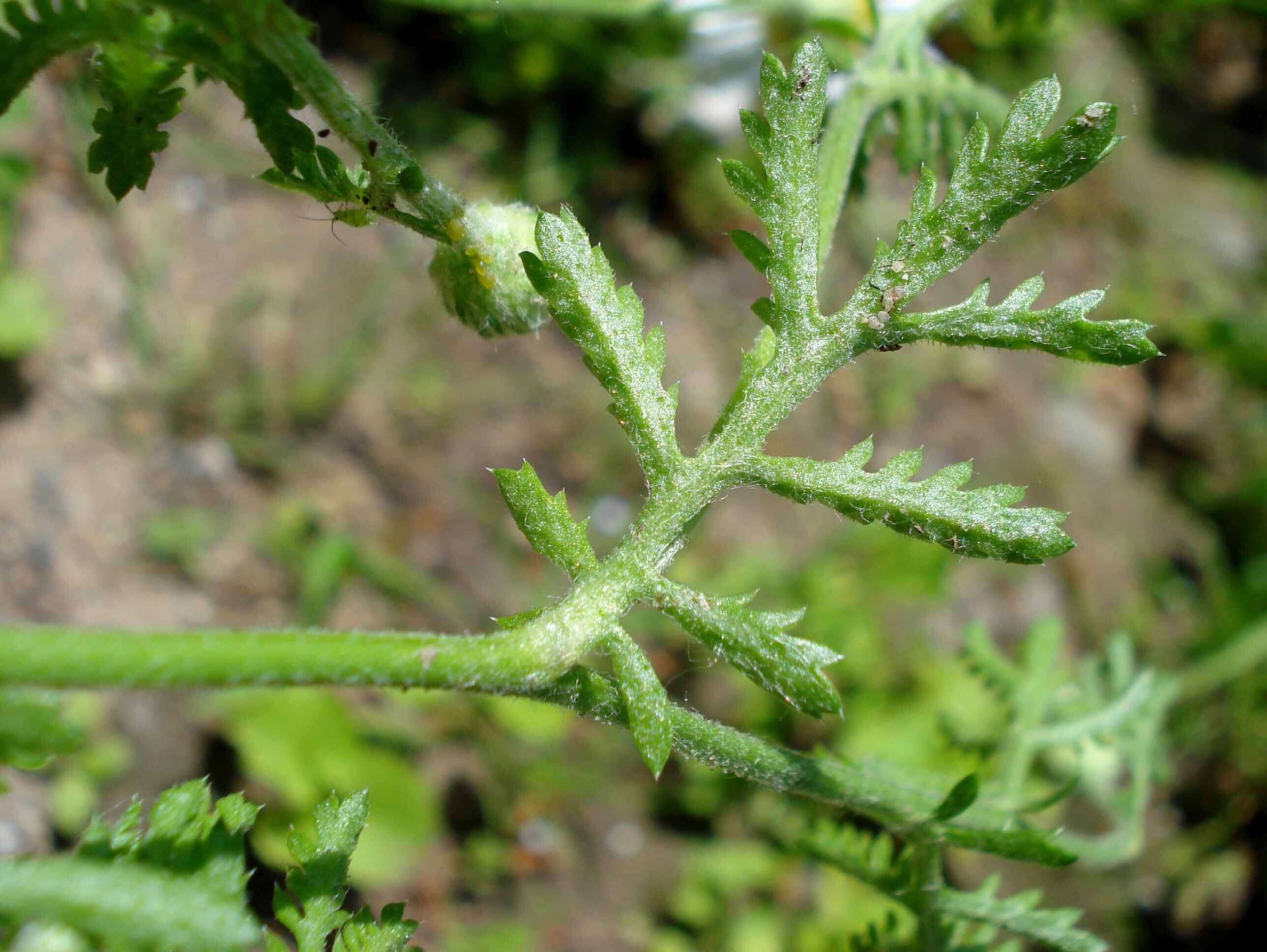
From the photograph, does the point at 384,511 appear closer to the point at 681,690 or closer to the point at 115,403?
the point at 115,403

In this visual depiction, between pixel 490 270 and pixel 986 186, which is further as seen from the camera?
pixel 490 270

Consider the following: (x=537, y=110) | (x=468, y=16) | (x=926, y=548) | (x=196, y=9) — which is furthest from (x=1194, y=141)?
(x=196, y=9)

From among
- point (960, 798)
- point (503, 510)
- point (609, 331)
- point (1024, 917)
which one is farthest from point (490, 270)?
point (503, 510)

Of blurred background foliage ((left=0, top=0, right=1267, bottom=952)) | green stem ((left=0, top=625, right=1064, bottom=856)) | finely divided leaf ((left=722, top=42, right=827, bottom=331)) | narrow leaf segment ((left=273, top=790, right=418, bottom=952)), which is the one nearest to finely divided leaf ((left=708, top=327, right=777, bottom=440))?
finely divided leaf ((left=722, top=42, right=827, bottom=331))

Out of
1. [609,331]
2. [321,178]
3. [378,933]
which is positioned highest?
[321,178]

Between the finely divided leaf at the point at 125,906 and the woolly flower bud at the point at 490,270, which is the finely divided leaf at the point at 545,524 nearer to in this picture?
the woolly flower bud at the point at 490,270

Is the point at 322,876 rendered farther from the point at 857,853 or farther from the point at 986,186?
the point at 986,186
